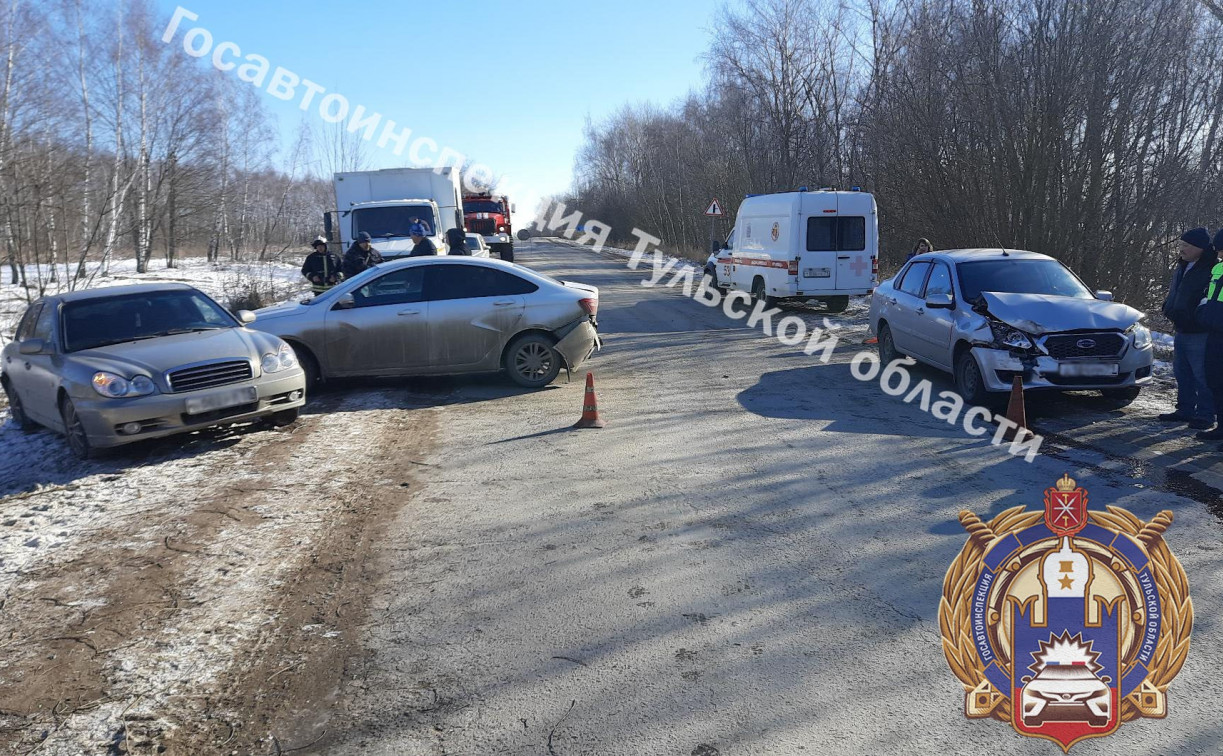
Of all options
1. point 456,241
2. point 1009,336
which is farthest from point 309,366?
point 1009,336

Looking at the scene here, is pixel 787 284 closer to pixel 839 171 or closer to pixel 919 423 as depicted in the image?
pixel 919 423

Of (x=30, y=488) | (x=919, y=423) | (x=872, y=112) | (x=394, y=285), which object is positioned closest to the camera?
(x=30, y=488)

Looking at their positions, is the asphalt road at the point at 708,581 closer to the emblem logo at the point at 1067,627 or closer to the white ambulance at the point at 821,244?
the emblem logo at the point at 1067,627

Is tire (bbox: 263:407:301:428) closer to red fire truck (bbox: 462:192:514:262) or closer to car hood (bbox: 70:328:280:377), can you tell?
car hood (bbox: 70:328:280:377)

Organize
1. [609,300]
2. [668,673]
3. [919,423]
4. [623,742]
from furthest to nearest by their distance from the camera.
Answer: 1. [609,300]
2. [919,423]
3. [668,673]
4. [623,742]

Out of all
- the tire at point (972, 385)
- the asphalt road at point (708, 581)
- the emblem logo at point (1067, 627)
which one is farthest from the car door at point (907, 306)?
the emblem logo at point (1067, 627)

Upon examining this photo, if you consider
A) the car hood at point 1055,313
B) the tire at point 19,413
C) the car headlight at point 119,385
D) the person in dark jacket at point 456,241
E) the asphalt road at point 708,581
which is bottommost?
the asphalt road at point 708,581

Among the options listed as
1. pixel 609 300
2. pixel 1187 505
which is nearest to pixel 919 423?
pixel 1187 505

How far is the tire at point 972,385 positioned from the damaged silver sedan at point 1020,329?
0.01 m

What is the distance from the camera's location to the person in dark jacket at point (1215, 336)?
23.5 ft

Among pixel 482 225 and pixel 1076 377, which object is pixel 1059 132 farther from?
pixel 482 225

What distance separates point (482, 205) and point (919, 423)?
31.0m

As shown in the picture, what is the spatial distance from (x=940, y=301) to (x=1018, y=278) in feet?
3.05

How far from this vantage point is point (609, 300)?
69.7 feet
